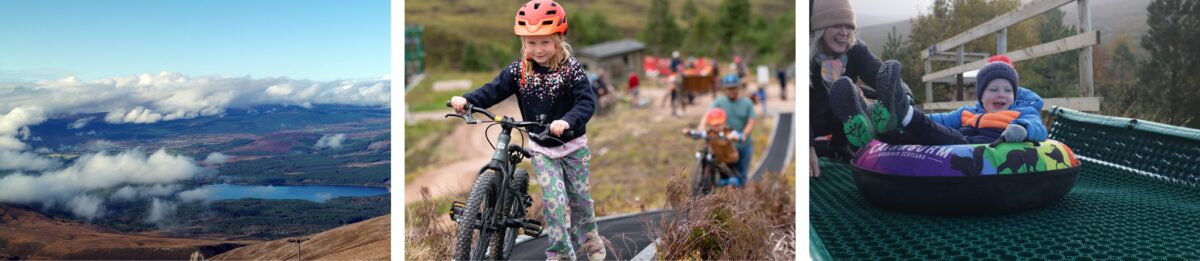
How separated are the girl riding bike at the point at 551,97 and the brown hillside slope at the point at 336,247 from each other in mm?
1466

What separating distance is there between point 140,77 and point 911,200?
4.41 metres

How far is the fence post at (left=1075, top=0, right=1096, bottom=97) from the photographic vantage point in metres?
5.12

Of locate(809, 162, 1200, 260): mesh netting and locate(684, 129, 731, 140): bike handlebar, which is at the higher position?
locate(684, 129, 731, 140): bike handlebar

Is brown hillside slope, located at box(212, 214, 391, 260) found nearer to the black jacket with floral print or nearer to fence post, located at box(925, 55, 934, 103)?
the black jacket with floral print

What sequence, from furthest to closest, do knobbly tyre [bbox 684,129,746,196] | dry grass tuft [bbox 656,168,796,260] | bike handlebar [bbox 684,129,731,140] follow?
knobbly tyre [bbox 684,129,746,196] < bike handlebar [bbox 684,129,731,140] < dry grass tuft [bbox 656,168,796,260]

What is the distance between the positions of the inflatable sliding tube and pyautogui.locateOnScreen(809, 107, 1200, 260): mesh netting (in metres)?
0.05

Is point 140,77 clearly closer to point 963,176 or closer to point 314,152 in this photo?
point 314,152

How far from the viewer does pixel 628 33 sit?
47.0 metres

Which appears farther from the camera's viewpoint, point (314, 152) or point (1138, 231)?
point (314, 152)

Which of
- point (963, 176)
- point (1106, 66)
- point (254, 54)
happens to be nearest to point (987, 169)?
point (963, 176)

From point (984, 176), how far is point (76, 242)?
5.00 metres

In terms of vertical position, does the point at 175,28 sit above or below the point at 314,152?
above

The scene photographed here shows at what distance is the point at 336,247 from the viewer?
241 inches

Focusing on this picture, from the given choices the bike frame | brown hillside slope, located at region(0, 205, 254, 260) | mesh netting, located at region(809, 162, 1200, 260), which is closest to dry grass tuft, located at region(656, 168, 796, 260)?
mesh netting, located at region(809, 162, 1200, 260)
